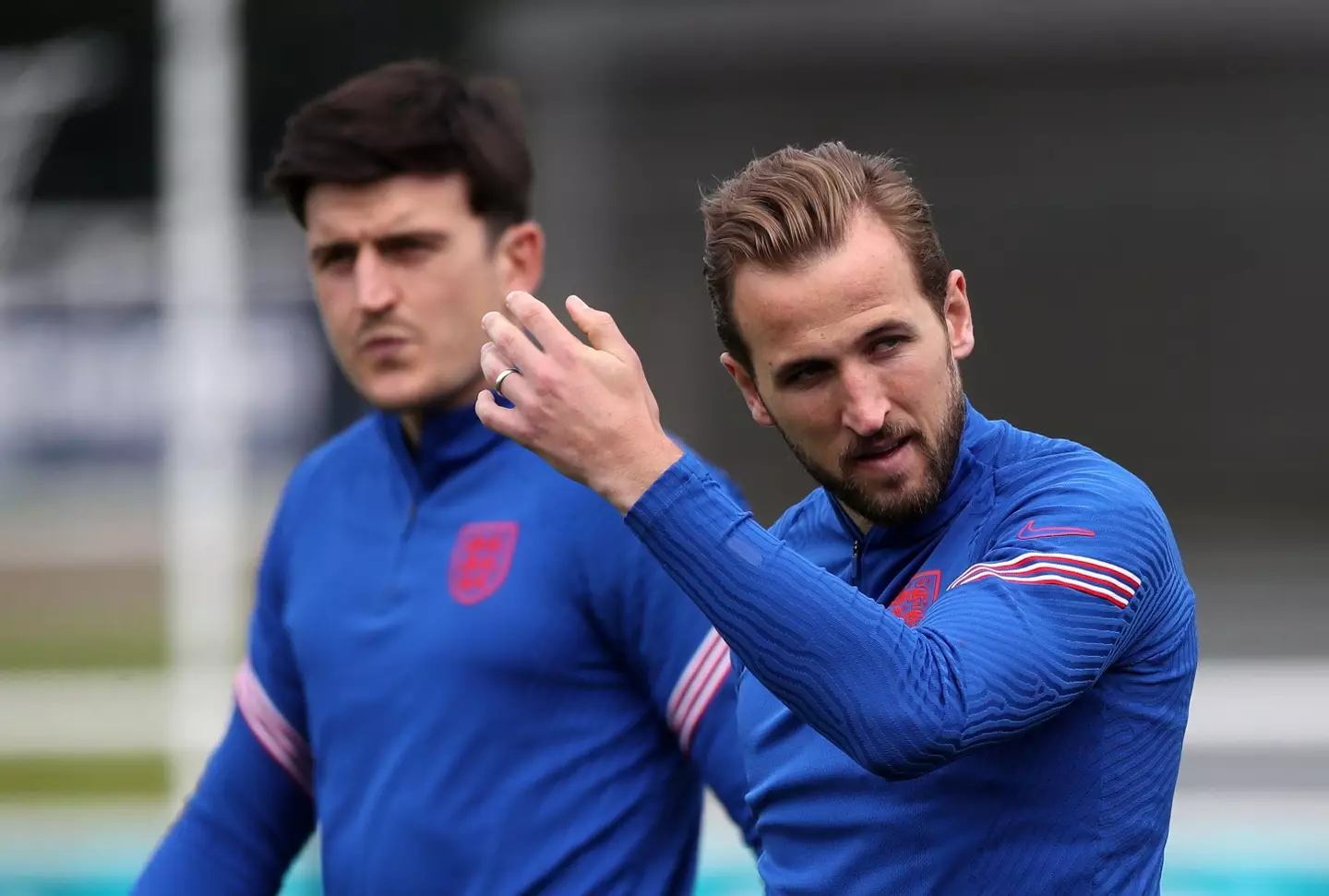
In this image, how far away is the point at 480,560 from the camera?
2.13 metres

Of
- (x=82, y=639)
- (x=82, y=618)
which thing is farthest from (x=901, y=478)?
(x=82, y=618)

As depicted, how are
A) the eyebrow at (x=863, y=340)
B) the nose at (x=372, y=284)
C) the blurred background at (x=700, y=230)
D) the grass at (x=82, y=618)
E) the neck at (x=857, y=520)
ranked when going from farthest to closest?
the blurred background at (x=700, y=230) < the grass at (x=82, y=618) < the nose at (x=372, y=284) < the neck at (x=857, y=520) < the eyebrow at (x=863, y=340)

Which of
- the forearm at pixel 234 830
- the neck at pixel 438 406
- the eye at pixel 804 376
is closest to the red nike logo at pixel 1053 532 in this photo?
the eye at pixel 804 376

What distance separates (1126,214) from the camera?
13094 millimetres

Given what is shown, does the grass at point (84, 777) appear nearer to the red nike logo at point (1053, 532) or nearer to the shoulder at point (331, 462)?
the shoulder at point (331, 462)

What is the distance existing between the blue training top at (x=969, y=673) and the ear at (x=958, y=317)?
9 cm

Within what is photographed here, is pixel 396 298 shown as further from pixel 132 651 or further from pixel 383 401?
pixel 132 651

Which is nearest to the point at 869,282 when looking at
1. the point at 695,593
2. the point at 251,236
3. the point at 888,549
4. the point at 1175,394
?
the point at 888,549

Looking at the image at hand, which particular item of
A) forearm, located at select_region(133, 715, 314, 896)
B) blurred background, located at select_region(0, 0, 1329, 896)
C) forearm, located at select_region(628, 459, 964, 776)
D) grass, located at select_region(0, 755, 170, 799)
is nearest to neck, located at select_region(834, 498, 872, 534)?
forearm, located at select_region(628, 459, 964, 776)

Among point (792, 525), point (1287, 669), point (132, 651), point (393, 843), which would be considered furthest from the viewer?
point (132, 651)

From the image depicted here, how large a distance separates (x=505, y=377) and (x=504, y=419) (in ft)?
0.12

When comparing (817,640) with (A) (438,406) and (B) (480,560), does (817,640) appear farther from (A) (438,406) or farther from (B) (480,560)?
(A) (438,406)

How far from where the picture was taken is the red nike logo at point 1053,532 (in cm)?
145

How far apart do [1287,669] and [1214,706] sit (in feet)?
4.35
